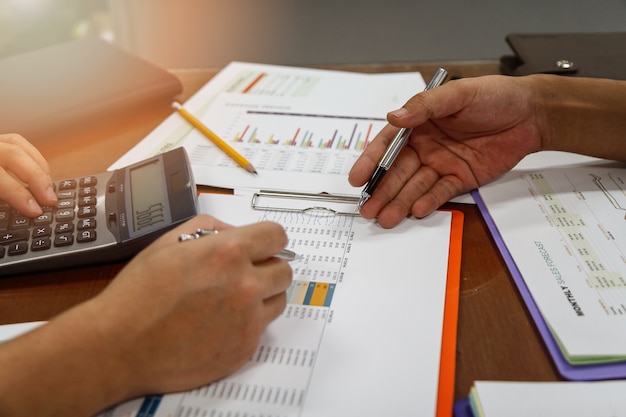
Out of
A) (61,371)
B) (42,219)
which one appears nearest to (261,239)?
(61,371)

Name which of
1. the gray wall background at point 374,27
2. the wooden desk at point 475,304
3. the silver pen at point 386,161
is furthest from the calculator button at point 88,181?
the gray wall background at point 374,27

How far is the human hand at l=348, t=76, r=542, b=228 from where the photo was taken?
0.69 m

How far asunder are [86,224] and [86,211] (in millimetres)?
24

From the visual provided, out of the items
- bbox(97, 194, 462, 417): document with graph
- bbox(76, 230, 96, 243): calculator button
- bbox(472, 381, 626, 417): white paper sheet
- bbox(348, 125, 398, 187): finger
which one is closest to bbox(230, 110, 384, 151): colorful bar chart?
bbox(348, 125, 398, 187): finger

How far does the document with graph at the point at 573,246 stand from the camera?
1.67ft

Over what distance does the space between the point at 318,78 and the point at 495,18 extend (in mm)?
614

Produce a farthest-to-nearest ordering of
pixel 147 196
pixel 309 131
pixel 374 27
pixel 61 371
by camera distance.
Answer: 1. pixel 374 27
2. pixel 309 131
3. pixel 147 196
4. pixel 61 371

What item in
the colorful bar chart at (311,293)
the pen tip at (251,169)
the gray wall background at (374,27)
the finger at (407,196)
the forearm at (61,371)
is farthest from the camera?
the gray wall background at (374,27)

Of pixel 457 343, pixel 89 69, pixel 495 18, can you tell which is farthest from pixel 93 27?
pixel 457 343

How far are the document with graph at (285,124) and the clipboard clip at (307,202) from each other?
2cm

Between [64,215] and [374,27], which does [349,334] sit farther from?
[374,27]

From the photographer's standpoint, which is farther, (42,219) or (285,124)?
(285,124)

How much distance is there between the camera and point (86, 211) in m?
0.65

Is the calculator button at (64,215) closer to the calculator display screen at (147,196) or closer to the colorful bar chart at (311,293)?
the calculator display screen at (147,196)
